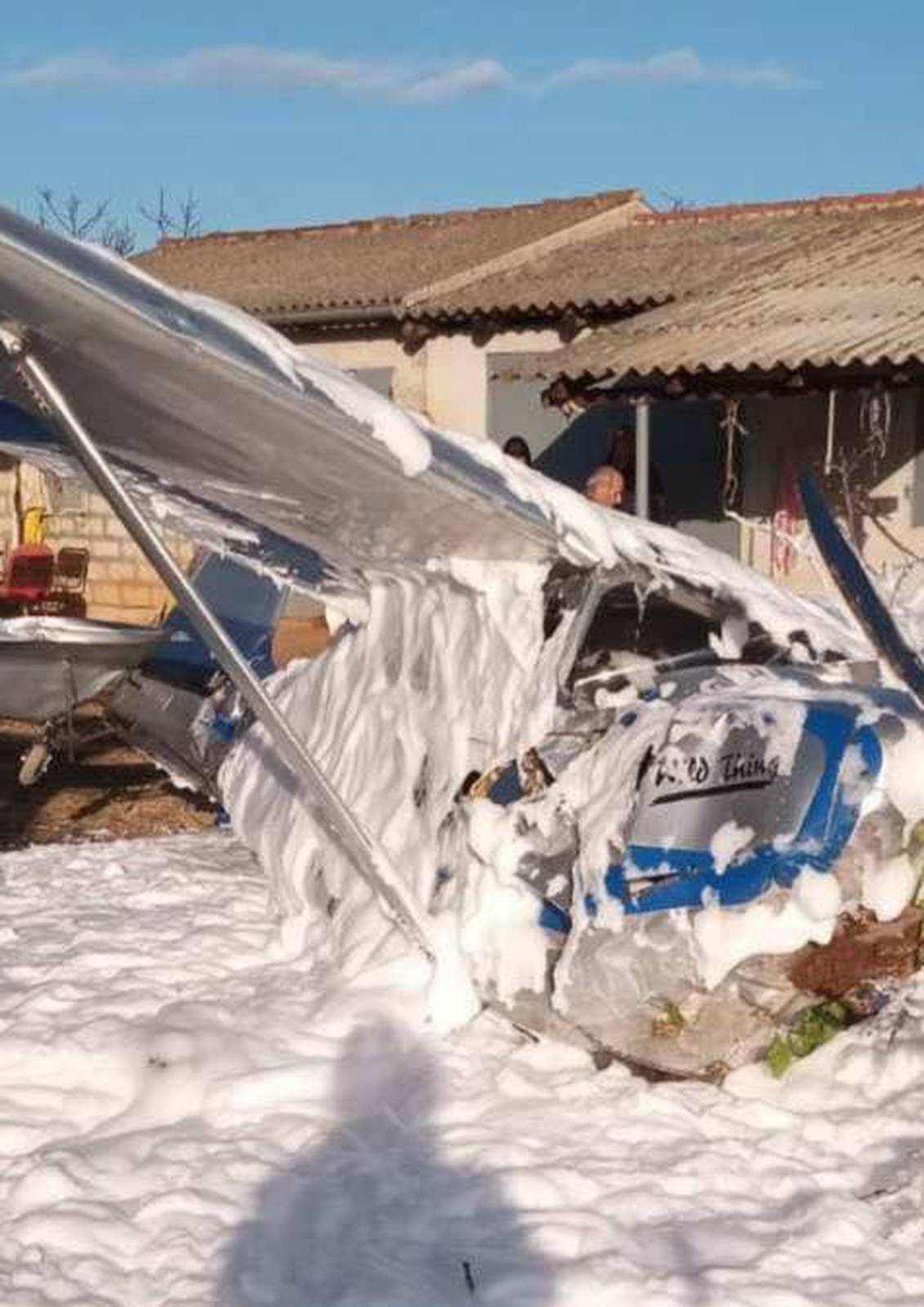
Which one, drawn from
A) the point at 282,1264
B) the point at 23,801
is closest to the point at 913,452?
the point at 23,801

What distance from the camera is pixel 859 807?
165 inches

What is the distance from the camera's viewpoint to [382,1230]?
3803 mm

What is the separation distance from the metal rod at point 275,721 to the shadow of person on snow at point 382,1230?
0.62m

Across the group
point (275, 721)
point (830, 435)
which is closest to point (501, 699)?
point (275, 721)

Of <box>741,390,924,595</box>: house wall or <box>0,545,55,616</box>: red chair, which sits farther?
<box>0,545,55,616</box>: red chair

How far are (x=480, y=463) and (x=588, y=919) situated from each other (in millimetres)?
1220

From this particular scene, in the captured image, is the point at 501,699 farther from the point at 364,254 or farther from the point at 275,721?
the point at 364,254

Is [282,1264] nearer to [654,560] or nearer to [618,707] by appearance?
[618,707]

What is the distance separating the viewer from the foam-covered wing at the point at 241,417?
13.8 feet

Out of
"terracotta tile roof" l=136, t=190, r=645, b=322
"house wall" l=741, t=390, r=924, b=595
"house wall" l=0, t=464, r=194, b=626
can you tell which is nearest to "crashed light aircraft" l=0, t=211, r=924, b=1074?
"house wall" l=741, t=390, r=924, b=595

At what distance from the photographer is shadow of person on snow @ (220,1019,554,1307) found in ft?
11.6

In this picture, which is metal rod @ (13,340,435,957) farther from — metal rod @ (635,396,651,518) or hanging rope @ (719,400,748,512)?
hanging rope @ (719,400,748,512)

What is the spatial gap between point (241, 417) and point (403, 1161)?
71.4 inches

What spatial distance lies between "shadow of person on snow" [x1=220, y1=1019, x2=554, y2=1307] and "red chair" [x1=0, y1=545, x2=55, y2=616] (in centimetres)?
1214
